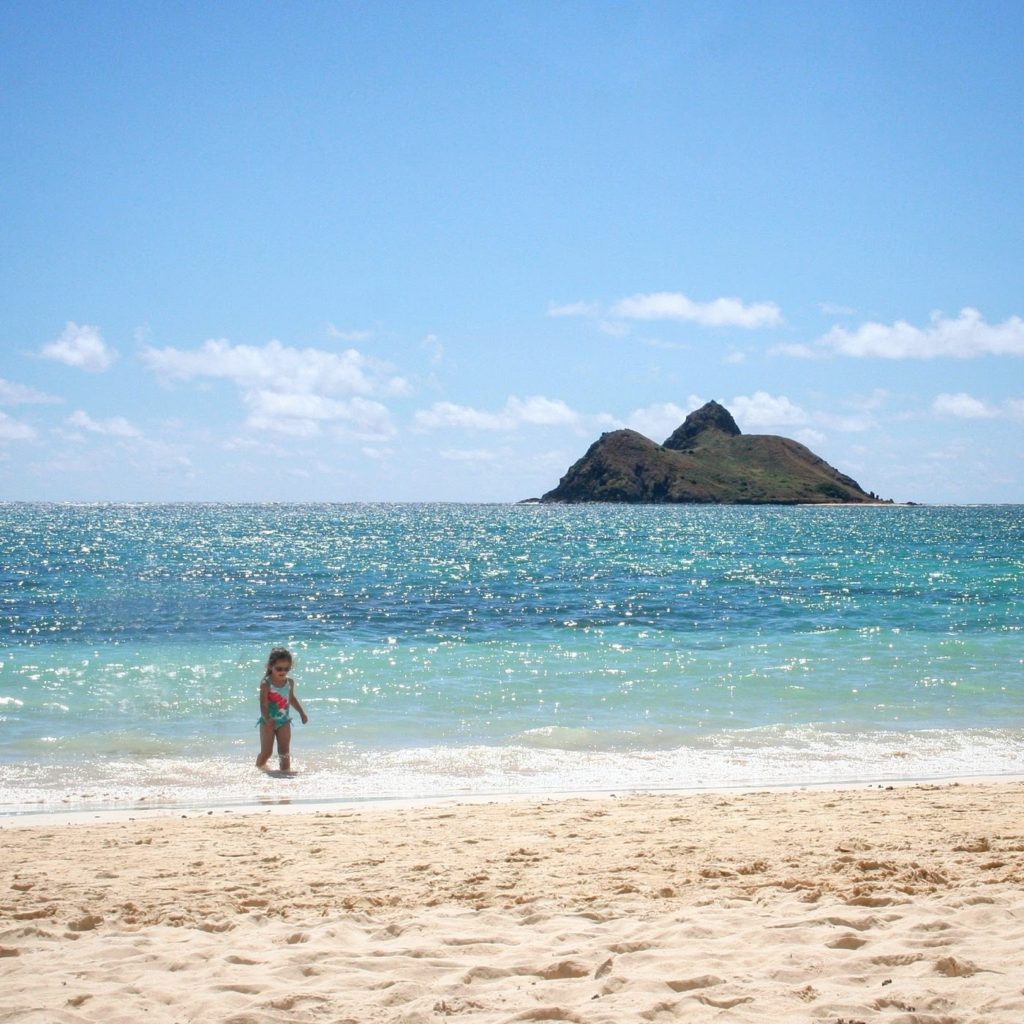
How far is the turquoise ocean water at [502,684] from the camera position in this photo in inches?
419

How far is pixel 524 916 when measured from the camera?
227 inches

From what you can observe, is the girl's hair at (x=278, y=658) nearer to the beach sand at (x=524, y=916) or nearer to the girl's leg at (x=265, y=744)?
the girl's leg at (x=265, y=744)

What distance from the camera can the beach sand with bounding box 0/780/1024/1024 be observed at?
4566 mm

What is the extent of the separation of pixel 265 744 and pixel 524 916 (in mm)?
5804

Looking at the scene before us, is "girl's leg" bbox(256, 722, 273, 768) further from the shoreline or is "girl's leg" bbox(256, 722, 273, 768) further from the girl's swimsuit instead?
the shoreline

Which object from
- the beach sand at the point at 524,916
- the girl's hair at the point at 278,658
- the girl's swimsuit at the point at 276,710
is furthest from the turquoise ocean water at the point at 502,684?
the beach sand at the point at 524,916

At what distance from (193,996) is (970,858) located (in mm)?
5430

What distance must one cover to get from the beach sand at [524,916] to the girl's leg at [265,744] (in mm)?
2150

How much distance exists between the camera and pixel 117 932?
18.4 feet

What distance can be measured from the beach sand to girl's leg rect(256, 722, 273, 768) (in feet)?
7.05

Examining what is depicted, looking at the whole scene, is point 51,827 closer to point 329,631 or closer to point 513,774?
point 513,774

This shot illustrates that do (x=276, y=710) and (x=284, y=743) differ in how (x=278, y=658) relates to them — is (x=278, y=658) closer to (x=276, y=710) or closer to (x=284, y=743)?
(x=276, y=710)

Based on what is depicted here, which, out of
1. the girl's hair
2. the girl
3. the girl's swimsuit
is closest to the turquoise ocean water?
the girl

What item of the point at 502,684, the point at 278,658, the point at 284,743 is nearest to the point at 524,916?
the point at 284,743
